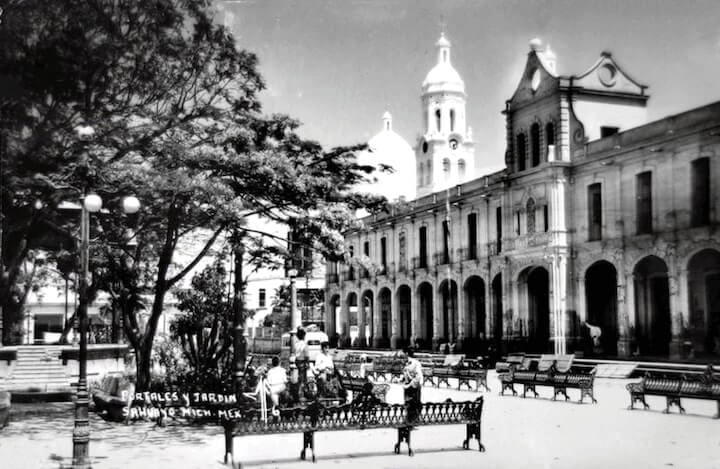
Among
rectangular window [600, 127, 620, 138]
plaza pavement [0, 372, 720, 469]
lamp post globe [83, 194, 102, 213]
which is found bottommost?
plaza pavement [0, 372, 720, 469]

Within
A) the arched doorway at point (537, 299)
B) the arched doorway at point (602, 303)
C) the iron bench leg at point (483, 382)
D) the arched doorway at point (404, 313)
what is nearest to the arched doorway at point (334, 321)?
the arched doorway at point (404, 313)

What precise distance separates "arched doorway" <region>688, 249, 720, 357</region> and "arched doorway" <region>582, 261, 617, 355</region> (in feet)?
13.8

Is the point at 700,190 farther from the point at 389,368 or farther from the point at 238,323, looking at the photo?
the point at 238,323

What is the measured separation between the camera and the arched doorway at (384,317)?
4862 cm

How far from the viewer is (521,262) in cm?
3494

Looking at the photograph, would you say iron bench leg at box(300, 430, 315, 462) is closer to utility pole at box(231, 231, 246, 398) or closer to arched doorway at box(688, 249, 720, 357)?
utility pole at box(231, 231, 246, 398)

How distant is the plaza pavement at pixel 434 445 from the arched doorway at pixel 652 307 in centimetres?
1239

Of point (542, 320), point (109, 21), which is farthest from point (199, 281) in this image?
point (542, 320)

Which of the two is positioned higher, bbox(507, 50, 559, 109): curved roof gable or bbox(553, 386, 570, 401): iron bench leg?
bbox(507, 50, 559, 109): curved roof gable

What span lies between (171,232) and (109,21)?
14.4 feet

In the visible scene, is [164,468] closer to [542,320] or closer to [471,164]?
[542,320]

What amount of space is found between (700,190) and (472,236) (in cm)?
1517

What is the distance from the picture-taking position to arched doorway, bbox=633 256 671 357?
2786cm

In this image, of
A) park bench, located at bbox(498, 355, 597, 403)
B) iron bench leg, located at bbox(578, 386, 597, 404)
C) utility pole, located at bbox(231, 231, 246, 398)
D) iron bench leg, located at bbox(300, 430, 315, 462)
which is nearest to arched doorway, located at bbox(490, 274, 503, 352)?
park bench, located at bbox(498, 355, 597, 403)
